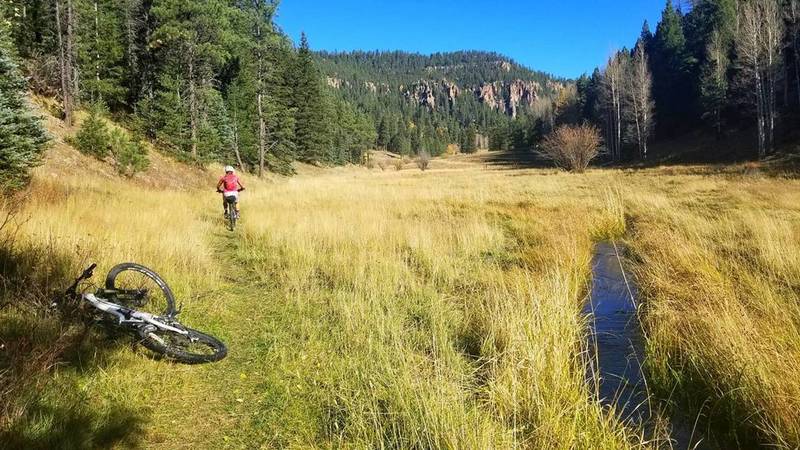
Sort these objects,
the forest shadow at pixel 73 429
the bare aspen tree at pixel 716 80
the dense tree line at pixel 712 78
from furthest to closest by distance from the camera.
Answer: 1. the bare aspen tree at pixel 716 80
2. the dense tree line at pixel 712 78
3. the forest shadow at pixel 73 429

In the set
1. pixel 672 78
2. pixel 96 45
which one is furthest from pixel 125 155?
pixel 672 78

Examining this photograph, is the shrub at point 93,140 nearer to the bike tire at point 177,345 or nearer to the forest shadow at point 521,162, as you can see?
the bike tire at point 177,345

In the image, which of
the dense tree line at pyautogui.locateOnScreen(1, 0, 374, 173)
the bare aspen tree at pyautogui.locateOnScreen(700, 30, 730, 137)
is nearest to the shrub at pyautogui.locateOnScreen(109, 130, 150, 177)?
the dense tree line at pyautogui.locateOnScreen(1, 0, 374, 173)

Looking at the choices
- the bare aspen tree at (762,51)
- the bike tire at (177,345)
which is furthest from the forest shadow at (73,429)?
the bare aspen tree at (762,51)

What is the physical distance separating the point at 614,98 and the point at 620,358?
2222 inches

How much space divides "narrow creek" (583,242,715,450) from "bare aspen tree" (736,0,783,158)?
3561cm

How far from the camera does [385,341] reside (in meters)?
4.42

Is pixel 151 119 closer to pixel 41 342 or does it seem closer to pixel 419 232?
pixel 419 232

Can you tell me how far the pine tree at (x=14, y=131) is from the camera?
9.42 metres

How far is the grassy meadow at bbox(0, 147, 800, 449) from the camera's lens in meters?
3.02

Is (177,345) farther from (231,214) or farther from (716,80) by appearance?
(716,80)

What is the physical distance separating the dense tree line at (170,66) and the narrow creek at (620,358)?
2419 centimetres

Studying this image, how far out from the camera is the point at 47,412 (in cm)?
310

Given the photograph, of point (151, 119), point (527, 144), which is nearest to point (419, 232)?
point (151, 119)
